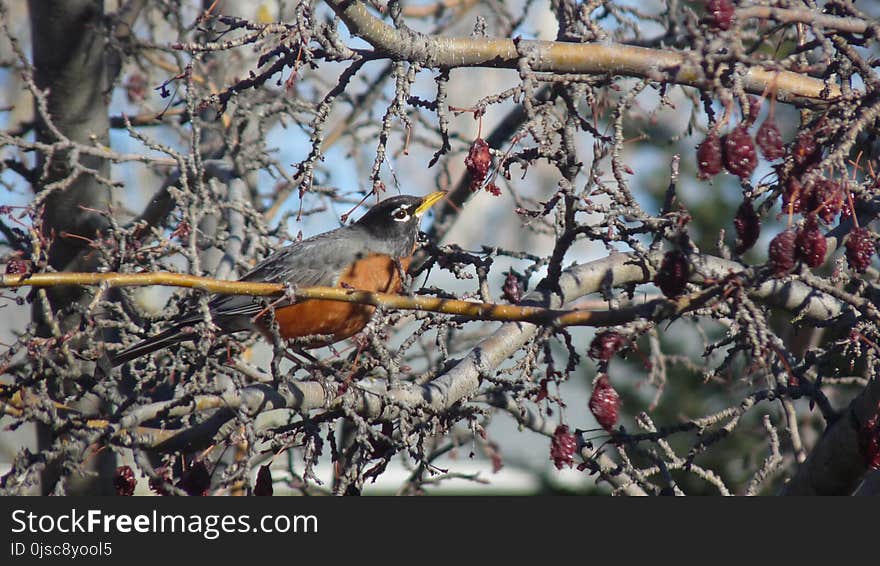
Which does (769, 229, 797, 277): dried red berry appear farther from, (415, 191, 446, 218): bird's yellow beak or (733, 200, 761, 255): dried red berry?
(415, 191, 446, 218): bird's yellow beak

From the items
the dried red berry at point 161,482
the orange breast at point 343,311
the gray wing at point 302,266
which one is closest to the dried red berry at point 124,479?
the dried red berry at point 161,482

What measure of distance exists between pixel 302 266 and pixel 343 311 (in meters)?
0.54

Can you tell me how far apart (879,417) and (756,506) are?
68 cm

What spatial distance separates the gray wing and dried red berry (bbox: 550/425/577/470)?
6.08 ft

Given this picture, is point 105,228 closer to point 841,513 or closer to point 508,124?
point 508,124

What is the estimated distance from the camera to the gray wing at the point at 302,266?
4051 mm

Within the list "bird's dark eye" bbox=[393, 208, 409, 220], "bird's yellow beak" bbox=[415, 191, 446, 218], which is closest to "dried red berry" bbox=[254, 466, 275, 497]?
"bird's yellow beak" bbox=[415, 191, 446, 218]

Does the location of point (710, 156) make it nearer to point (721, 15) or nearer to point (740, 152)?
point (740, 152)

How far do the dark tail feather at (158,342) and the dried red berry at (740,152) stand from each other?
2272 mm

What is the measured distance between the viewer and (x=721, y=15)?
5.79ft

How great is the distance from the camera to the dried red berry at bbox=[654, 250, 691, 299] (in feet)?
6.25

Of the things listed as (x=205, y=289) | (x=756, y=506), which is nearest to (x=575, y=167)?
(x=205, y=289)

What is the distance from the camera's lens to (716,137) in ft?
6.42

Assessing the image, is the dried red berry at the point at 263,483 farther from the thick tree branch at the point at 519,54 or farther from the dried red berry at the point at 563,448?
the thick tree branch at the point at 519,54
